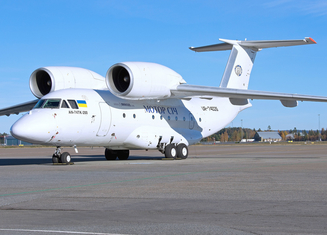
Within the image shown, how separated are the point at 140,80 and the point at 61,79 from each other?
→ 14.3ft

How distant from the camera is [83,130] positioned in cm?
1878

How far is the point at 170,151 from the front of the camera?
22.4 meters

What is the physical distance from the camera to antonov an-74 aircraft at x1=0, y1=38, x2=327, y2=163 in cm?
1814

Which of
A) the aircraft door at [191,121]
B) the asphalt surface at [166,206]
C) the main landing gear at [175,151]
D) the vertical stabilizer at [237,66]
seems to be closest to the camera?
the asphalt surface at [166,206]

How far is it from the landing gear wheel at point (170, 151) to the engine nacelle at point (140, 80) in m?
2.87

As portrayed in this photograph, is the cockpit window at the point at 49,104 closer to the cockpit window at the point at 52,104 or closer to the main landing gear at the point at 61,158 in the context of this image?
the cockpit window at the point at 52,104

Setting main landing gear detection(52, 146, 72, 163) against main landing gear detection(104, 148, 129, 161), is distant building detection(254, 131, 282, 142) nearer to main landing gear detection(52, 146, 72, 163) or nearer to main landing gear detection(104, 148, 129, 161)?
main landing gear detection(104, 148, 129, 161)

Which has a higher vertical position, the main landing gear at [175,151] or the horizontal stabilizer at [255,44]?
the horizontal stabilizer at [255,44]

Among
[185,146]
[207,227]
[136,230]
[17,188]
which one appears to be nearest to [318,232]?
[207,227]

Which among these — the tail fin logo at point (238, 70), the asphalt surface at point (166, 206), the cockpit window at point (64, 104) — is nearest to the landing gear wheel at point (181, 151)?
the tail fin logo at point (238, 70)

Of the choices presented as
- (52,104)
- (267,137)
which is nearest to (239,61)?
(52,104)

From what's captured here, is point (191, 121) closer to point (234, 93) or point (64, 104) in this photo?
point (234, 93)

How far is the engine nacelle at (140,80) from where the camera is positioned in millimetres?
19438

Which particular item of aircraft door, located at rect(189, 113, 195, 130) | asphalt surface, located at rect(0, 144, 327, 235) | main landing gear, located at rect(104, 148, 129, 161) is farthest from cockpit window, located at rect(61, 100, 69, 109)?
aircraft door, located at rect(189, 113, 195, 130)
